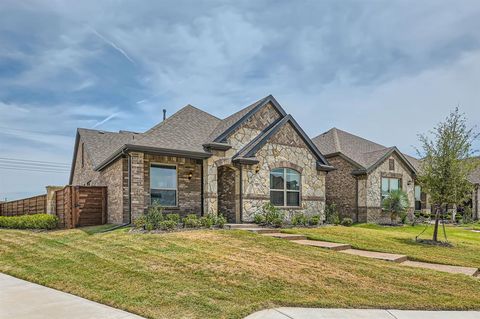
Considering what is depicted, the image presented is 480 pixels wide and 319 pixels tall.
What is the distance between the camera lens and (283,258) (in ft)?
28.8

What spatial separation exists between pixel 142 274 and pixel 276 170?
10682 mm

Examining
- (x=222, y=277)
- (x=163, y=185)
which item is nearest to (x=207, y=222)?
(x=163, y=185)

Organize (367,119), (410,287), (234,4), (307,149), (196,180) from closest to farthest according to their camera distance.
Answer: (410,287)
(234,4)
(196,180)
(307,149)
(367,119)

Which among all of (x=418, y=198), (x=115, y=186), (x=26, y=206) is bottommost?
(x=26, y=206)

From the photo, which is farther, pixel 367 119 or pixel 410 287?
pixel 367 119

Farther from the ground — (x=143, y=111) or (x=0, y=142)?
(x=143, y=111)

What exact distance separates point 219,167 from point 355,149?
446 inches

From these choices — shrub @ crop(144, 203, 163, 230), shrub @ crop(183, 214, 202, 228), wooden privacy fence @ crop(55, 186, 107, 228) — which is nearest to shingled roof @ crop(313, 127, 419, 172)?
shrub @ crop(183, 214, 202, 228)

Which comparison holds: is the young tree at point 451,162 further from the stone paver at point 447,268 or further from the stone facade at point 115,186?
the stone facade at point 115,186

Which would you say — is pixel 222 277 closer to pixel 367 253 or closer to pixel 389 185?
pixel 367 253

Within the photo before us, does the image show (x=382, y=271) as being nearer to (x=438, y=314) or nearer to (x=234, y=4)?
(x=438, y=314)

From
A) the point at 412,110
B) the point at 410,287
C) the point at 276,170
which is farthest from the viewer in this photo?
the point at 412,110

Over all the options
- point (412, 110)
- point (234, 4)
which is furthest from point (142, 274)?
point (412, 110)

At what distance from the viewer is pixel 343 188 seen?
2264cm
